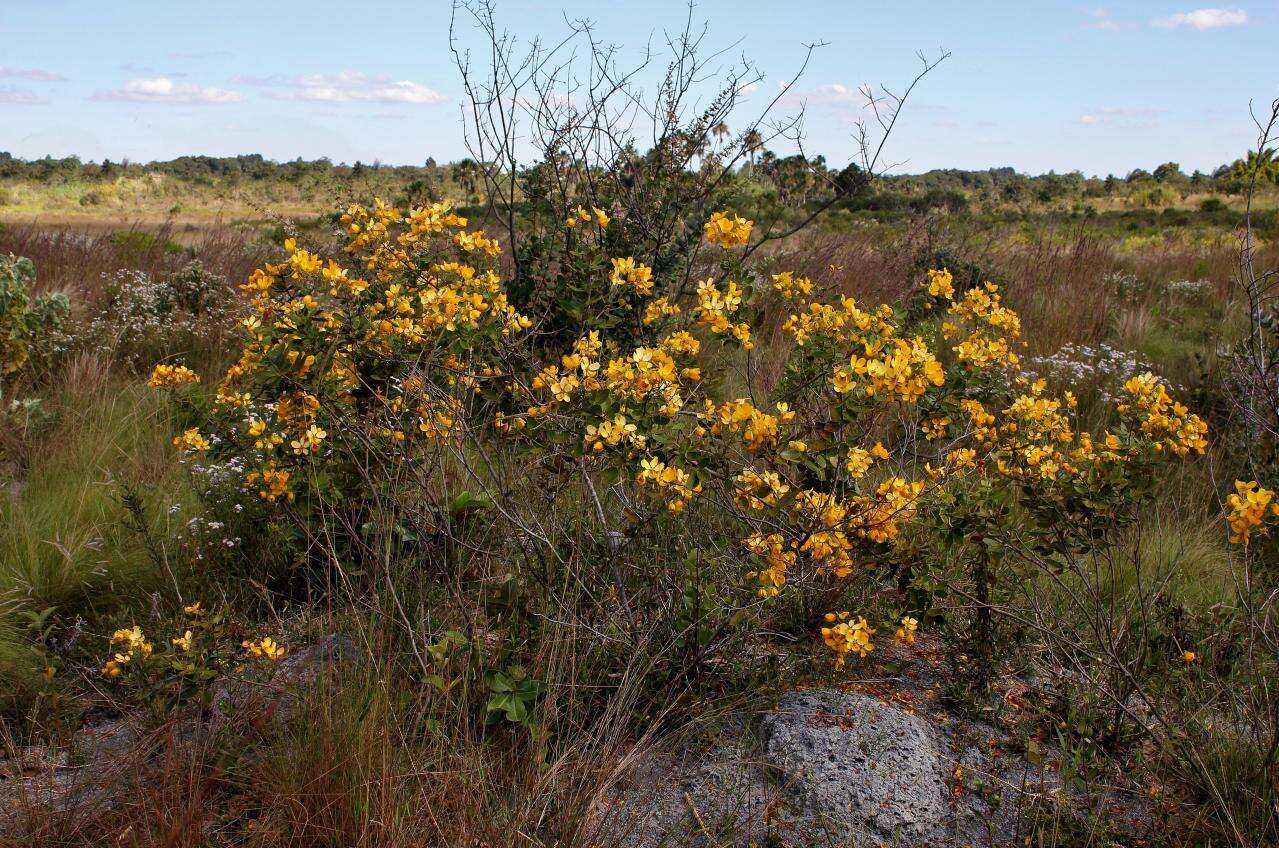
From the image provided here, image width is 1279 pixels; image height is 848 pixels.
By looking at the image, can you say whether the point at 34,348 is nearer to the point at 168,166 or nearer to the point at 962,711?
the point at 962,711

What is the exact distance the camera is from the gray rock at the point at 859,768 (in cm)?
204

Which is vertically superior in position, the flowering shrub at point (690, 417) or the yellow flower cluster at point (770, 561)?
the flowering shrub at point (690, 417)

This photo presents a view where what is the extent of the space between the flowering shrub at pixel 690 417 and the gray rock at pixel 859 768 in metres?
0.17

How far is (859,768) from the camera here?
2154mm

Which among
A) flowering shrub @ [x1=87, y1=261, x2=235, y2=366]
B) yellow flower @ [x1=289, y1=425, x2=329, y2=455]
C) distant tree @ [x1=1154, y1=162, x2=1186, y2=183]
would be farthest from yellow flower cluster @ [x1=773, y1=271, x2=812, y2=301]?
distant tree @ [x1=1154, y1=162, x2=1186, y2=183]

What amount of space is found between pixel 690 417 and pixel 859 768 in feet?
3.14

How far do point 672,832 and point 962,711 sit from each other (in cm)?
93

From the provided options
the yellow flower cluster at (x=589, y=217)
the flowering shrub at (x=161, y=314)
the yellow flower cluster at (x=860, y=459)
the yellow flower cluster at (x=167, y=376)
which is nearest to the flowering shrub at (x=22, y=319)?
the flowering shrub at (x=161, y=314)

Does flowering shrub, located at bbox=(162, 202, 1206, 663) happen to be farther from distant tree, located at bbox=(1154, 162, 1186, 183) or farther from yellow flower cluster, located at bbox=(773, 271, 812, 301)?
distant tree, located at bbox=(1154, 162, 1186, 183)

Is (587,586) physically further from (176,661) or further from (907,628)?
(176,661)

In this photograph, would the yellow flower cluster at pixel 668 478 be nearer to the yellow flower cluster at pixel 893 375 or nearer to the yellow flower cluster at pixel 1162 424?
the yellow flower cluster at pixel 893 375

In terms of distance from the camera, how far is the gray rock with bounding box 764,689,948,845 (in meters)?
2.04

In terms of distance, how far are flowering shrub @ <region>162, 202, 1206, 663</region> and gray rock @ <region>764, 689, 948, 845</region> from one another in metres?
0.17

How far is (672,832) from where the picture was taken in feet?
6.40
